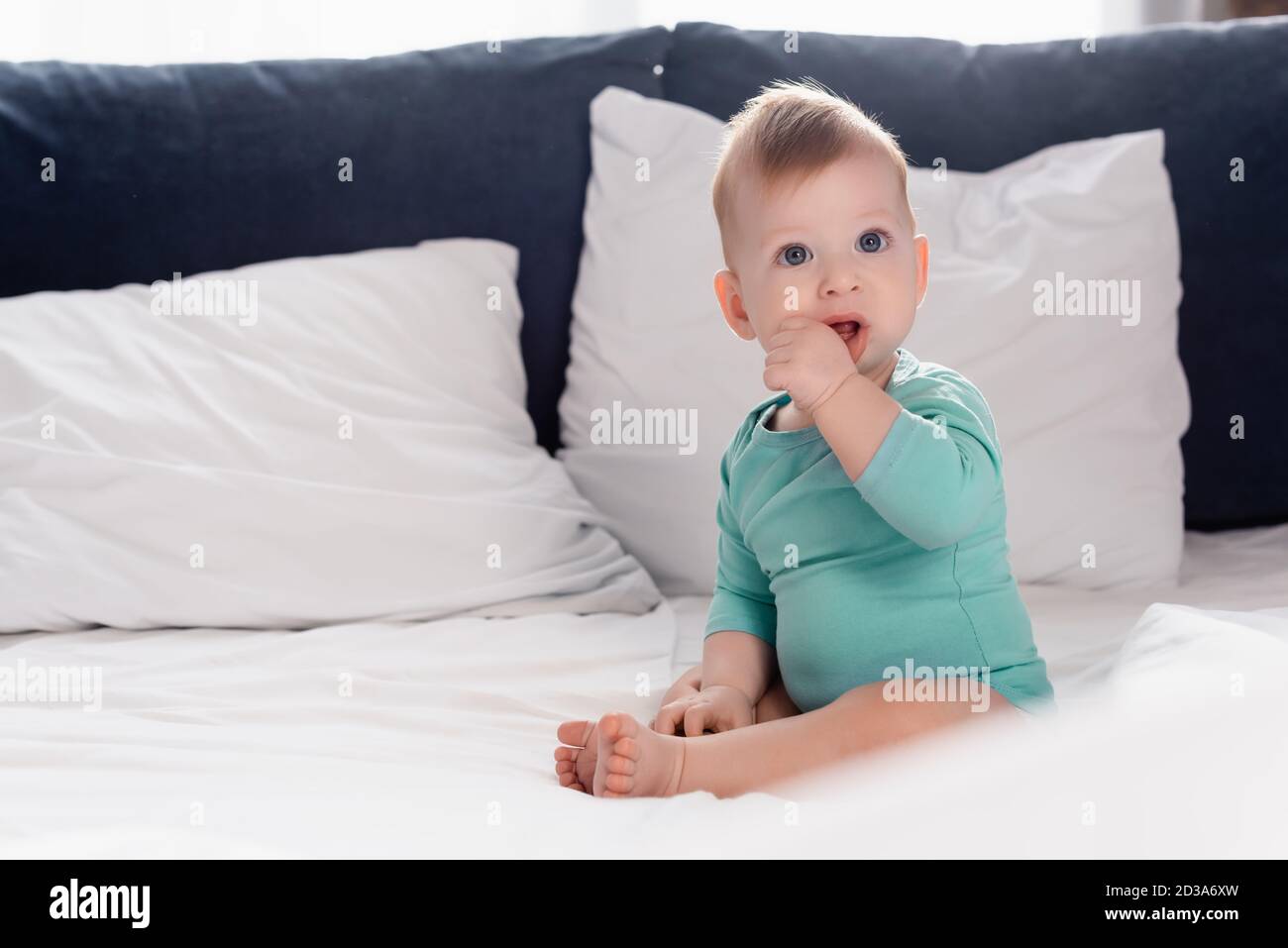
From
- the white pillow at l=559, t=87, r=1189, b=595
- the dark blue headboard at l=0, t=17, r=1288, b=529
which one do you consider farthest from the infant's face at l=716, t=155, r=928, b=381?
the dark blue headboard at l=0, t=17, r=1288, b=529

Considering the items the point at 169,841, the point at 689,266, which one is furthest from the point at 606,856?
the point at 689,266

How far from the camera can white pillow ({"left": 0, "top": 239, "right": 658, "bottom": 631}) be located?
4.17 feet

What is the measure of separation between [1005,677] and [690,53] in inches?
43.1

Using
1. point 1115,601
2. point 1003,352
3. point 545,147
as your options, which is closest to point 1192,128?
point 1003,352

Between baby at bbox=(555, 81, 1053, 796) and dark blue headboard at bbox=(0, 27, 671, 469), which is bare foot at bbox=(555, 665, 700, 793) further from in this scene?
dark blue headboard at bbox=(0, 27, 671, 469)

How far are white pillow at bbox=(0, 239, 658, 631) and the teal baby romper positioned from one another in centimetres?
36

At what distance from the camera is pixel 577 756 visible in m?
0.92

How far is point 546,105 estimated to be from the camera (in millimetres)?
1716

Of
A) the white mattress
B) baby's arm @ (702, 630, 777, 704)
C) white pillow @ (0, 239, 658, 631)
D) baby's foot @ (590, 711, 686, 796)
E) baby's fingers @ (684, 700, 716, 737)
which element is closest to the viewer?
the white mattress

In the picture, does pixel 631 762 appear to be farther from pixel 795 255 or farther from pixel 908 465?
pixel 795 255

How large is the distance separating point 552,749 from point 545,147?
3.23 ft

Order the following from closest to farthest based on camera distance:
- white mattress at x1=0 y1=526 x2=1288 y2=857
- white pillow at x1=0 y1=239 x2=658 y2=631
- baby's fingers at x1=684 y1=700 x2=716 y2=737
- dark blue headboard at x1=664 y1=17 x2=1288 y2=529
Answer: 1. white mattress at x1=0 y1=526 x2=1288 y2=857
2. baby's fingers at x1=684 y1=700 x2=716 y2=737
3. white pillow at x1=0 y1=239 x2=658 y2=631
4. dark blue headboard at x1=664 y1=17 x2=1288 y2=529

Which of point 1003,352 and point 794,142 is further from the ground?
point 794,142
